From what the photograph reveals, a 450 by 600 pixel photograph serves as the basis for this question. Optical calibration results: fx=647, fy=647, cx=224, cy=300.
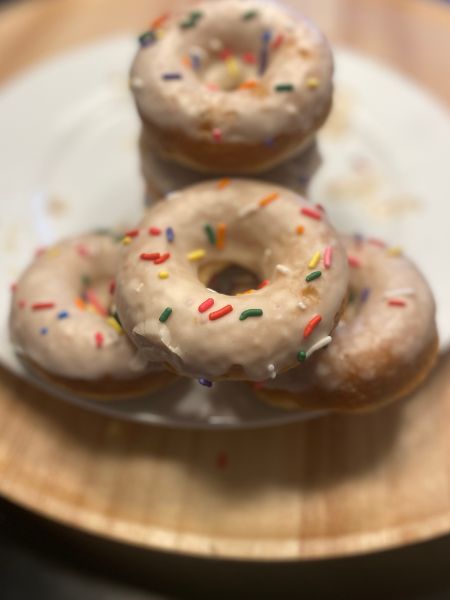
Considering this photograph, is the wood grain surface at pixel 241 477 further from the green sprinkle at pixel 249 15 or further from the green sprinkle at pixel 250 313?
the green sprinkle at pixel 249 15

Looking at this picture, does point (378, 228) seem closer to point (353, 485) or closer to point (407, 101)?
point (407, 101)

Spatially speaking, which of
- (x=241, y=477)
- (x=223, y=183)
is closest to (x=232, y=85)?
(x=223, y=183)

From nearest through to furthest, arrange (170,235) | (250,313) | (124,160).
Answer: (250,313) < (170,235) < (124,160)

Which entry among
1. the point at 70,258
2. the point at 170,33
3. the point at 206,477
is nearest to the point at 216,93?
the point at 170,33

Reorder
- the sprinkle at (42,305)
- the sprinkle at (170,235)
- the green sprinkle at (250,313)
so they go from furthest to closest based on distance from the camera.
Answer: the sprinkle at (42,305)
the sprinkle at (170,235)
the green sprinkle at (250,313)

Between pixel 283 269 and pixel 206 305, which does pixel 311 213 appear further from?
pixel 206 305

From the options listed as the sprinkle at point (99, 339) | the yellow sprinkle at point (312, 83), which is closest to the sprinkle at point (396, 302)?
the yellow sprinkle at point (312, 83)

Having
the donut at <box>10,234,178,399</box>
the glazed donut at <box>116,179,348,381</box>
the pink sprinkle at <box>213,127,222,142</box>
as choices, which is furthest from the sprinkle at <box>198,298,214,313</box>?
the pink sprinkle at <box>213,127,222,142</box>
